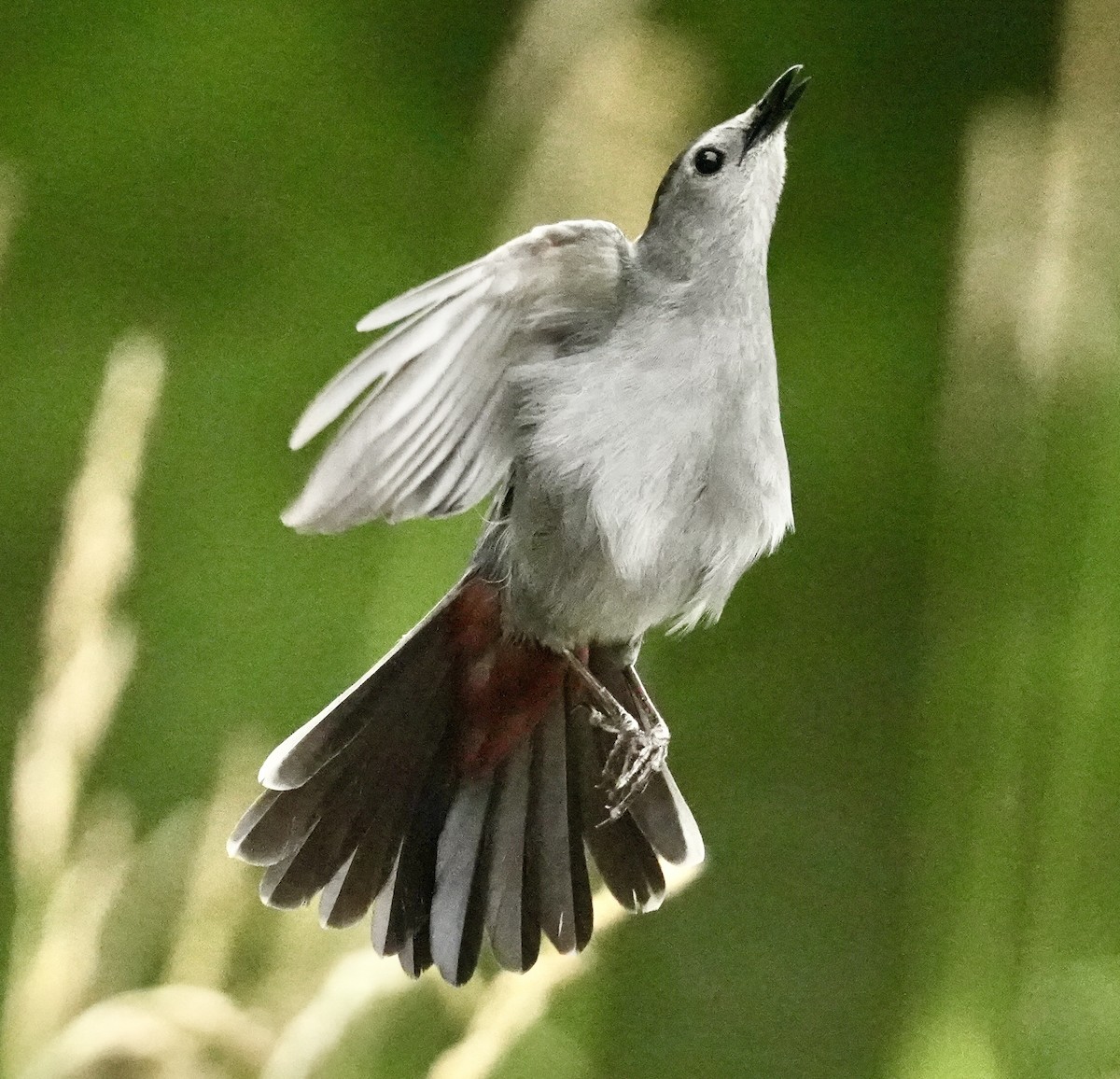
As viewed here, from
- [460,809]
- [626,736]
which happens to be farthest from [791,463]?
[460,809]

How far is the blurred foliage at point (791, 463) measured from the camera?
91 centimetres

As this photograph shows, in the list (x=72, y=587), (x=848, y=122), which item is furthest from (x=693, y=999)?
(x=848, y=122)

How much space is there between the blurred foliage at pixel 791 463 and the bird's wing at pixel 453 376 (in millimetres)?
138

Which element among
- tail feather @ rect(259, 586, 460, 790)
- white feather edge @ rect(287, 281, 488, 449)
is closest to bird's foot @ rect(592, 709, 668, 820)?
tail feather @ rect(259, 586, 460, 790)

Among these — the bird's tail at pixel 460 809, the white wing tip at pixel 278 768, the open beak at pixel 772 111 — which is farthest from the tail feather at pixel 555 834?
the open beak at pixel 772 111

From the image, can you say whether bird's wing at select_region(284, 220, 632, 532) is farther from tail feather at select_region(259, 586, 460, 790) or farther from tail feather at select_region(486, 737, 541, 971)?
tail feather at select_region(486, 737, 541, 971)

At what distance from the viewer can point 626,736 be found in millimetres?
896

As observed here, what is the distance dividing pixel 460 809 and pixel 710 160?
476 millimetres

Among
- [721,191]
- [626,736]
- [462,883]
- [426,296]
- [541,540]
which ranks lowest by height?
[462,883]

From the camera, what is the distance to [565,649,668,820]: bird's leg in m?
0.89

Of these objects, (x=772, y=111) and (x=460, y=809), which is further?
(x=460, y=809)

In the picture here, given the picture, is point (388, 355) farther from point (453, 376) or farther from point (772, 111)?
point (772, 111)

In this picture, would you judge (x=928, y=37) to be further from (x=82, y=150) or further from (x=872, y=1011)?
(x=872, y=1011)

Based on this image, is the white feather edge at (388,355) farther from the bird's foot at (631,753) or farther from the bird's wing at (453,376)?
the bird's foot at (631,753)
